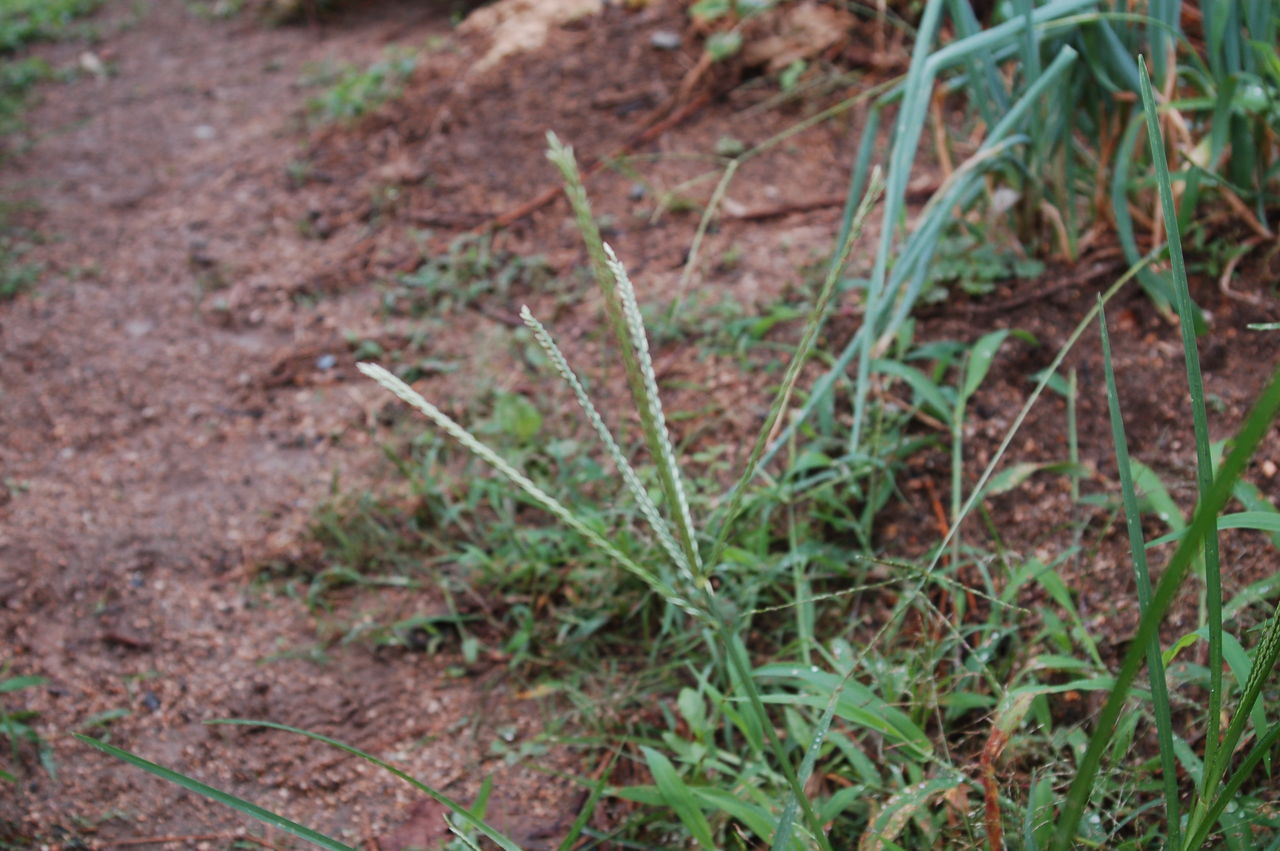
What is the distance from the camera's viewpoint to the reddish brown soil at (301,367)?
4.43 ft

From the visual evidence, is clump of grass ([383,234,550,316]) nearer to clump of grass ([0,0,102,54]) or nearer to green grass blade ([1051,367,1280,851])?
green grass blade ([1051,367,1280,851])

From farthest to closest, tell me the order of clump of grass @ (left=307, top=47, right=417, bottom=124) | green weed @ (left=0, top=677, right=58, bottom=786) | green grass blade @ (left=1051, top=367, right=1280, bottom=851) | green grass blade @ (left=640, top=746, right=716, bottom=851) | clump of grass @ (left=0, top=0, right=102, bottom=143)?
clump of grass @ (left=0, top=0, right=102, bottom=143) < clump of grass @ (left=307, top=47, right=417, bottom=124) < green weed @ (left=0, top=677, right=58, bottom=786) < green grass blade @ (left=640, top=746, right=716, bottom=851) < green grass blade @ (left=1051, top=367, right=1280, bottom=851)

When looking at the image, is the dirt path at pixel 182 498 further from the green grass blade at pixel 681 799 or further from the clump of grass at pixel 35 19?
the clump of grass at pixel 35 19

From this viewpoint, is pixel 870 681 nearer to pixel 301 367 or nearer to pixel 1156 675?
pixel 1156 675

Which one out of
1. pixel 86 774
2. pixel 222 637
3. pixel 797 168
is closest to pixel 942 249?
pixel 797 168

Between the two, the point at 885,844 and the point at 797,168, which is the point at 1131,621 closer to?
the point at 885,844

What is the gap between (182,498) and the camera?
1.90 metres

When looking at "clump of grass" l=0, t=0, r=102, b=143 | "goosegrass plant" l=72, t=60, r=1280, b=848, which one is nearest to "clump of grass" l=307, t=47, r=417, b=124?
"clump of grass" l=0, t=0, r=102, b=143

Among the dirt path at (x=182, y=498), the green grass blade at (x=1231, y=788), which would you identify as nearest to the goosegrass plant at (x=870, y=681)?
the green grass blade at (x=1231, y=788)

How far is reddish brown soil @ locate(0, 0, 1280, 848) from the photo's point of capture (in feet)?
4.43

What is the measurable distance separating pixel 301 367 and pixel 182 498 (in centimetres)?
46

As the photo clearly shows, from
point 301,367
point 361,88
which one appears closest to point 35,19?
point 361,88

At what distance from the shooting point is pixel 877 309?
54.2 inches

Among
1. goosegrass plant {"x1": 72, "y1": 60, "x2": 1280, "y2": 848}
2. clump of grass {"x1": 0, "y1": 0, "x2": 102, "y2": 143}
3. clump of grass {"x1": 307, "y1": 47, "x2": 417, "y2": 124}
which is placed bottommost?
Result: goosegrass plant {"x1": 72, "y1": 60, "x2": 1280, "y2": 848}
